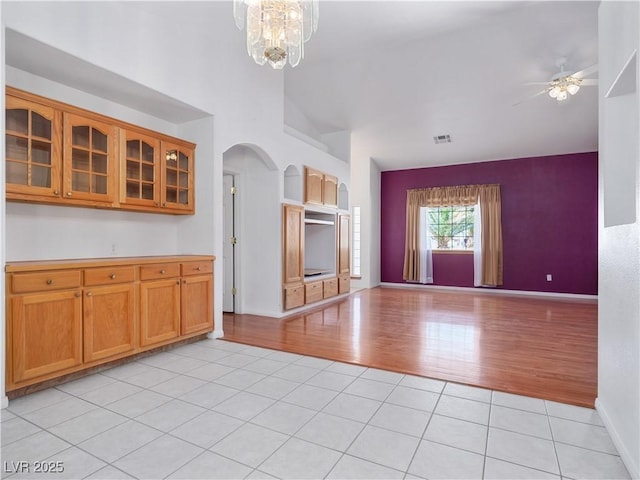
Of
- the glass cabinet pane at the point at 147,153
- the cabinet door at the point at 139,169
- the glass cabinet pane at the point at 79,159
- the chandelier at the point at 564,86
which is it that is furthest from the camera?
the chandelier at the point at 564,86

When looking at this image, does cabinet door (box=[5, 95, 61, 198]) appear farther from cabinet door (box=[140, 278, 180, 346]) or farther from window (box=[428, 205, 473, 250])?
window (box=[428, 205, 473, 250])

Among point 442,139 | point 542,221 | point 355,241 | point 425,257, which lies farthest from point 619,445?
point 355,241

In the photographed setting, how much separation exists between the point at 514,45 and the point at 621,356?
13.5 ft

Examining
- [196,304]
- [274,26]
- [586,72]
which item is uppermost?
[586,72]

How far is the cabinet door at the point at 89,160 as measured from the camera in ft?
9.41

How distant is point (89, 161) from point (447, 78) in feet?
15.6

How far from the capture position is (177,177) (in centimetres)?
386

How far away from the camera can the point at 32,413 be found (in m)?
2.23

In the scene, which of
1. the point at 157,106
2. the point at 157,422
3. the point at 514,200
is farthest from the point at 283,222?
the point at 514,200

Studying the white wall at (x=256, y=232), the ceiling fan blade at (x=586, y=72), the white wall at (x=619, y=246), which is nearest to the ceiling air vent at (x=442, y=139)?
the ceiling fan blade at (x=586, y=72)

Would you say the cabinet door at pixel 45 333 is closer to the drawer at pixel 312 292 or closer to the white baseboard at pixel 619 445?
the drawer at pixel 312 292

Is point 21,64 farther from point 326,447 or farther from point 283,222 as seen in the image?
point 326,447

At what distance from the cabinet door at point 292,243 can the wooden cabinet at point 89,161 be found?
1.44 metres

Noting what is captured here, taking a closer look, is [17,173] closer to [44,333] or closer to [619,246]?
[44,333]
